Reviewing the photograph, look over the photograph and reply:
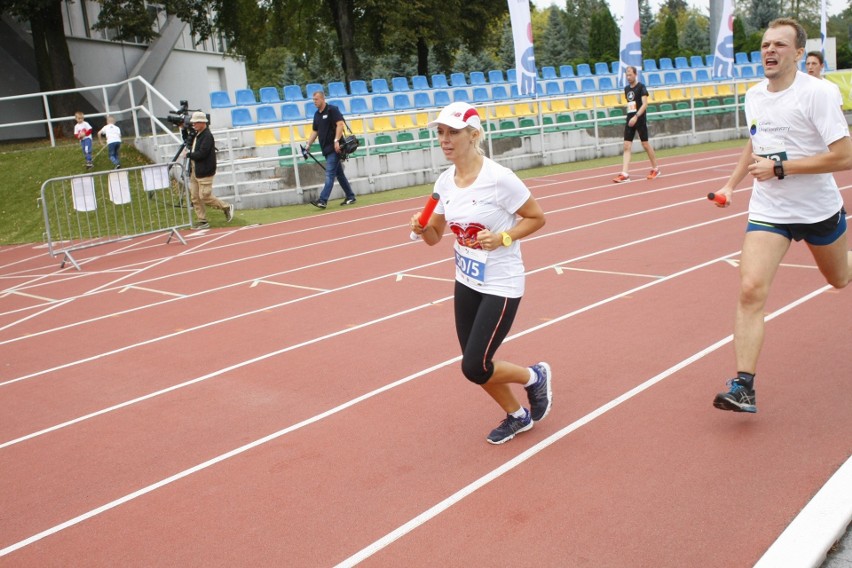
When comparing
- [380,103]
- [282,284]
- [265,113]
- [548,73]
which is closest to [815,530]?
[282,284]

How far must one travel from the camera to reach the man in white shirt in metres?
4.65

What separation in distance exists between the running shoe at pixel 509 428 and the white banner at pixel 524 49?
18.9 meters

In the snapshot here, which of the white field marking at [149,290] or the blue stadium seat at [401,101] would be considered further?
the blue stadium seat at [401,101]

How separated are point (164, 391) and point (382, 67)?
60.1 metres

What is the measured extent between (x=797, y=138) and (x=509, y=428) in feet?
7.51

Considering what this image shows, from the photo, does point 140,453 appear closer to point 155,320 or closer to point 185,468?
point 185,468

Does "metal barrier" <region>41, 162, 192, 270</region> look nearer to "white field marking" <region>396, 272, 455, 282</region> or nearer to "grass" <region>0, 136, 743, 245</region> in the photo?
"grass" <region>0, 136, 743, 245</region>

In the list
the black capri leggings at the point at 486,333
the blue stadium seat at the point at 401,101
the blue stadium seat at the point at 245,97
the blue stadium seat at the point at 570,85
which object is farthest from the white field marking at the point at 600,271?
the blue stadium seat at the point at 570,85

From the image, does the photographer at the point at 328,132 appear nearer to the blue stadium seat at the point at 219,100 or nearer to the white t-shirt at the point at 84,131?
the white t-shirt at the point at 84,131

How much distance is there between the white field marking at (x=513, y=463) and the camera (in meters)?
3.81

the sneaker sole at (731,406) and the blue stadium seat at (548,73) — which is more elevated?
the blue stadium seat at (548,73)

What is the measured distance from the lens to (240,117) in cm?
2262

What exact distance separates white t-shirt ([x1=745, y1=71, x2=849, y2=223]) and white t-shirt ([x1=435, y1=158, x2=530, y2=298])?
1.39 meters

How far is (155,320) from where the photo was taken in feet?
28.9
